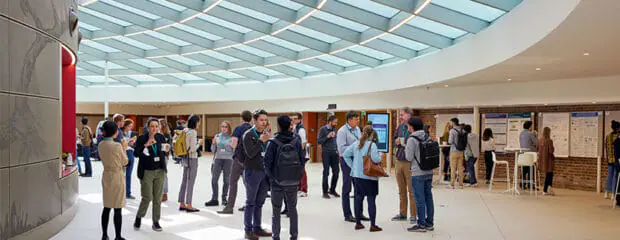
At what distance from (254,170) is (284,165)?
27.0 inches

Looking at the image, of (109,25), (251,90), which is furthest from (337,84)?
(109,25)

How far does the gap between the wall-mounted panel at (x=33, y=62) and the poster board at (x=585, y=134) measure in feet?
37.9

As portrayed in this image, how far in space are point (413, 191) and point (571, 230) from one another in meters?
2.32

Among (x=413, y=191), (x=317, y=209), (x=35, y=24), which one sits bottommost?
(x=317, y=209)

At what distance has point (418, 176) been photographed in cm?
740

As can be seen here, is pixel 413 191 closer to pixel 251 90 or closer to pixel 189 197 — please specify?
pixel 189 197

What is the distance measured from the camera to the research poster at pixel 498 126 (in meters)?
14.9

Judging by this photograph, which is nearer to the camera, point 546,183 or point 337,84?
point 546,183

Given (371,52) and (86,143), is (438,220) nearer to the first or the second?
(371,52)

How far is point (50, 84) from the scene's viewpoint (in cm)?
670

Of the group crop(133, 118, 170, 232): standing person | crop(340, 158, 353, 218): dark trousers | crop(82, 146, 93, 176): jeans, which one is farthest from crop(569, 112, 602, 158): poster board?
crop(82, 146, 93, 176): jeans

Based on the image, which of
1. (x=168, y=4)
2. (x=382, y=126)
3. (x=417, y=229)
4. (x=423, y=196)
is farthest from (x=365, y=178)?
(x=382, y=126)

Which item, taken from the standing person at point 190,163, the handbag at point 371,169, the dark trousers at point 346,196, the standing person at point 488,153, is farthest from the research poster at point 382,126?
the handbag at point 371,169

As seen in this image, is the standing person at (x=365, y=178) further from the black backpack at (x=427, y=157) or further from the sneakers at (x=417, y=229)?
the black backpack at (x=427, y=157)
